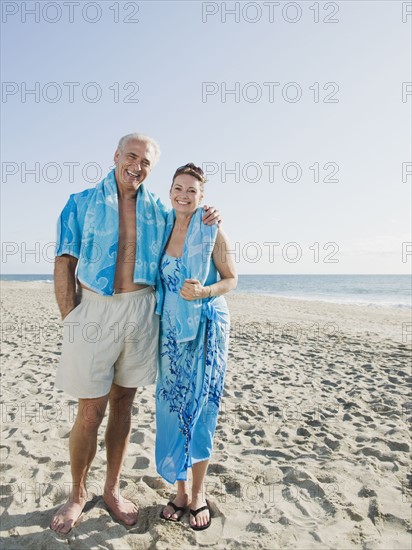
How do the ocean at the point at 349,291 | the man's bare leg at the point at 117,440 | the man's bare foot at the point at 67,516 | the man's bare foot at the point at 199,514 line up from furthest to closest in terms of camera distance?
the ocean at the point at 349,291
the man's bare leg at the point at 117,440
the man's bare foot at the point at 199,514
the man's bare foot at the point at 67,516

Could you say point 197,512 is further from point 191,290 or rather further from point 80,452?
point 191,290

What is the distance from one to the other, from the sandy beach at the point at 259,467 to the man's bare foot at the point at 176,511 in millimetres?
52

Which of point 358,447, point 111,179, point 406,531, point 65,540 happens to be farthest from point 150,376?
point 358,447

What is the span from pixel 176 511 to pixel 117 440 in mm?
578

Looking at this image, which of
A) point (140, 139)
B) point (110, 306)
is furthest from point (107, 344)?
point (140, 139)

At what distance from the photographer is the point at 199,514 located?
8.38ft

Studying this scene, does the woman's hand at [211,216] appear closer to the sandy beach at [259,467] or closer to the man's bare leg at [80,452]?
the man's bare leg at [80,452]

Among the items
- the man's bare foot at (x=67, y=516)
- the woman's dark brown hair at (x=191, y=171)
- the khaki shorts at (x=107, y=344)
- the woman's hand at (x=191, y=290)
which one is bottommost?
the man's bare foot at (x=67, y=516)

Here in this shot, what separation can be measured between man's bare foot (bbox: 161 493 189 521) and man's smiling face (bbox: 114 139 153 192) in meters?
2.03

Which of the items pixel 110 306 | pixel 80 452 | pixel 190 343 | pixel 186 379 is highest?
pixel 110 306

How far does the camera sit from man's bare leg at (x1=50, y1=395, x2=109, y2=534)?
244 centimetres

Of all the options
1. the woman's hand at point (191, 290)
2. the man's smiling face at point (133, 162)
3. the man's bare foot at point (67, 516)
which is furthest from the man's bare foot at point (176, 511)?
the man's smiling face at point (133, 162)

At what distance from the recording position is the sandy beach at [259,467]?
A: 2.41m

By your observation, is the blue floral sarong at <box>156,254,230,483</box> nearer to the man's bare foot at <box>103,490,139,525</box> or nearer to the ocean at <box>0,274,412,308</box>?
the man's bare foot at <box>103,490,139,525</box>
